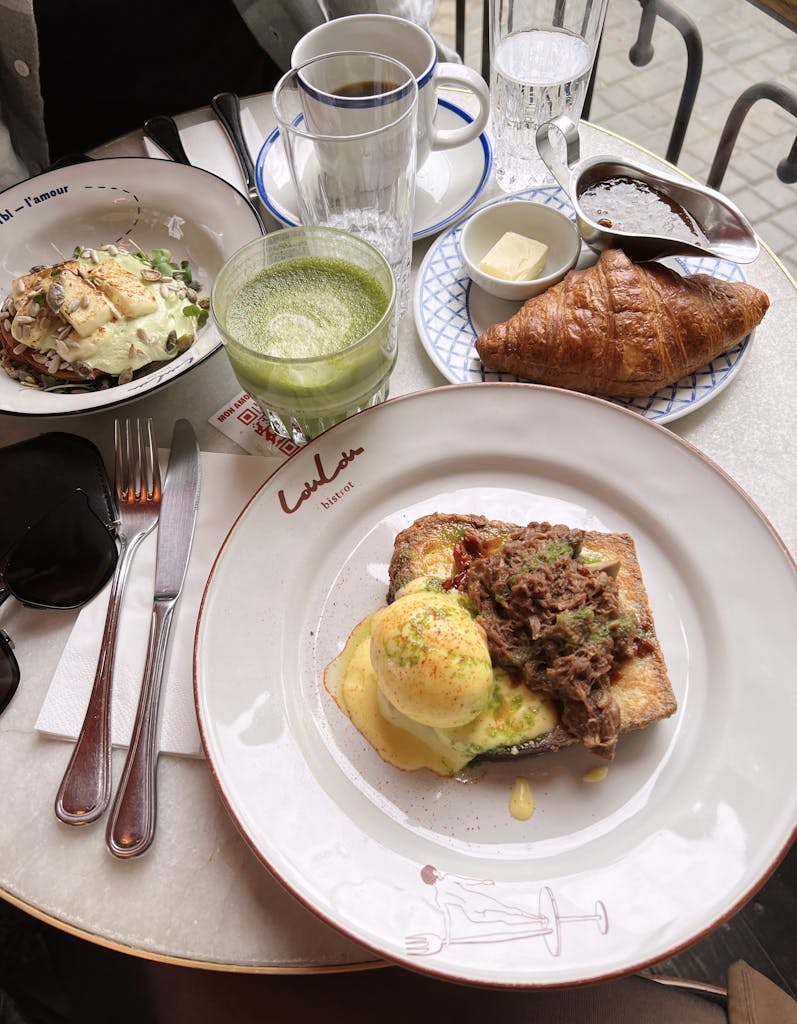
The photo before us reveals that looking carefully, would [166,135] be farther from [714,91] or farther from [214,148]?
[714,91]

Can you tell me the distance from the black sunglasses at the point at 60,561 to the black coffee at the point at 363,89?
3.92 ft

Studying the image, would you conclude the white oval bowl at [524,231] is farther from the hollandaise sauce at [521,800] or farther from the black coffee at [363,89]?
the hollandaise sauce at [521,800]

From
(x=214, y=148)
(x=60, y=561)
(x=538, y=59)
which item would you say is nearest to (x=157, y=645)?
(x=60, y=561)

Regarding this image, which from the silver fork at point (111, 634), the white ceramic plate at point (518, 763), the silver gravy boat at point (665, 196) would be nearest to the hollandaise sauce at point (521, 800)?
the white ceramic plate at point (518, 763)

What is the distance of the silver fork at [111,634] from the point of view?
129 centimetres

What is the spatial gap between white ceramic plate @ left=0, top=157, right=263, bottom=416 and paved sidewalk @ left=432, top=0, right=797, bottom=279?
2.78m

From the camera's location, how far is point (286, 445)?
174 cm

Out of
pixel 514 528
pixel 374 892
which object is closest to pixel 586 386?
pixel 514 528

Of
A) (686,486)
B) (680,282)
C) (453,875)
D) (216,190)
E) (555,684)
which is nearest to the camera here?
(453,875)

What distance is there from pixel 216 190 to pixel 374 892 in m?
1.66

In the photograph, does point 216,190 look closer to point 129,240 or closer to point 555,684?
point 129,240

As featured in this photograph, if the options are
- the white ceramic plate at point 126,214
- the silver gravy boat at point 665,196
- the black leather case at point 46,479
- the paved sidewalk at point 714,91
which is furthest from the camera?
the paved sidewalk at point 714,91

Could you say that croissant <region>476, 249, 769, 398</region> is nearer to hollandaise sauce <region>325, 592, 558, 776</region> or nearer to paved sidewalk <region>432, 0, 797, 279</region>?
hollandaise sauce <region>325, 592, 558, 776</region>

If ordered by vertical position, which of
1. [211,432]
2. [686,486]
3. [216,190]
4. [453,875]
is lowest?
[453,875]
